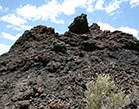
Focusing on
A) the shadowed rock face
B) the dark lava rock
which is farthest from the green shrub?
the dark lava rock

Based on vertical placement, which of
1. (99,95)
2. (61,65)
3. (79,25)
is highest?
(79,25)

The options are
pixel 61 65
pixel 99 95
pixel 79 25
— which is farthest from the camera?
pixel 79 25

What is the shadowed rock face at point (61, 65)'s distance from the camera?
31.6 metres

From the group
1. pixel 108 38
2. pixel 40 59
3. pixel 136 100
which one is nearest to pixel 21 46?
pixel 40 59

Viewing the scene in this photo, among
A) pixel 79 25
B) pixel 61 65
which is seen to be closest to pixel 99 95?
pixel 61 65

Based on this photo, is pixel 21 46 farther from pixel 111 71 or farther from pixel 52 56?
pixel 111 71

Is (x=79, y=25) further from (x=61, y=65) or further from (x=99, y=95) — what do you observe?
(x=99, y=95)

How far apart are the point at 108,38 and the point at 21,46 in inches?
402

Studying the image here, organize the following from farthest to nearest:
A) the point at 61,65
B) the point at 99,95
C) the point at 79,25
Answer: the point at 79,25 → the point at 61,65 → the point at 99,95

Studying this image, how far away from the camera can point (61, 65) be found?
3728 centimetres

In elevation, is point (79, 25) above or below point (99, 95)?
above

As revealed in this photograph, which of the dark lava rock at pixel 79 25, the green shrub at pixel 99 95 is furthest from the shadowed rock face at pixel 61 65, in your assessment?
the green shrub at pixel 99 95

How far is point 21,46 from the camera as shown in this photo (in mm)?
43625

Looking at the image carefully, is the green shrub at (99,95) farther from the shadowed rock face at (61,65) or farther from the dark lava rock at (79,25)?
the dark lava rock at (79,25)
